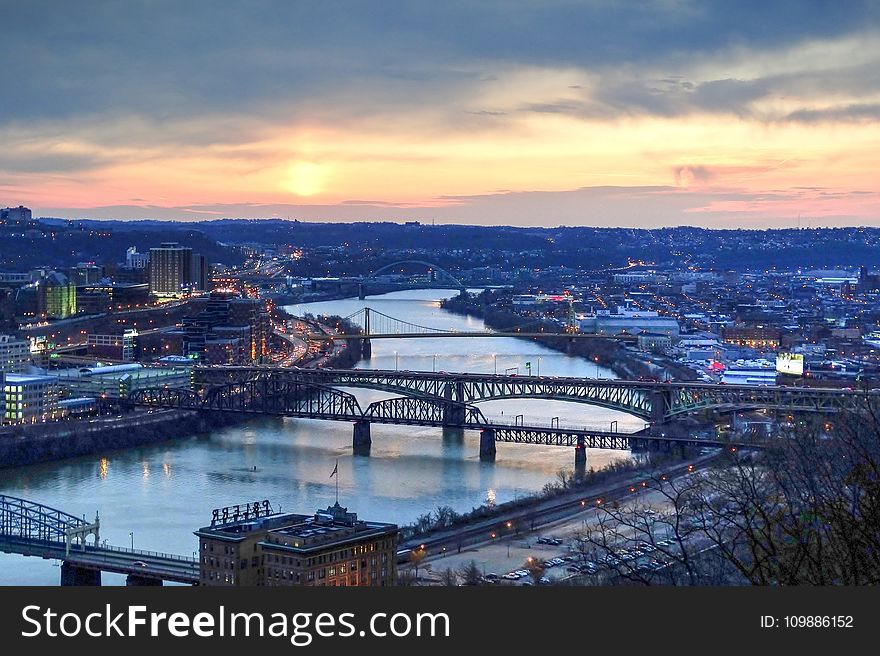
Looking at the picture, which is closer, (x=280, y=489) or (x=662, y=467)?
(x=280, y=489)

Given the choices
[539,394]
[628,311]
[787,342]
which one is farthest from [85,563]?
[628,311]

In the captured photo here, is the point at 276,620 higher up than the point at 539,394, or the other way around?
the point at 276,620

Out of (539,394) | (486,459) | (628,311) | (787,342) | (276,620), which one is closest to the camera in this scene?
(276,620)

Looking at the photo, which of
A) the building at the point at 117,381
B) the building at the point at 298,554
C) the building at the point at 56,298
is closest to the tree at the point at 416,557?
the building at the point at 298,554

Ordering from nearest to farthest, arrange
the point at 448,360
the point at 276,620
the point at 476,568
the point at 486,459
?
the point at 276,620
the point at 476,568
the point at 486,459
the point at 448,360

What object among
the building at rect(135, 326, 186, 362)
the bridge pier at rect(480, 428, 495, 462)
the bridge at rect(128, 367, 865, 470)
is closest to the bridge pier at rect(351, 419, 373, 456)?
the bridge at rect(128, 367, 865, 470)

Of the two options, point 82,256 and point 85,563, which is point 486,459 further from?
point 82,256
